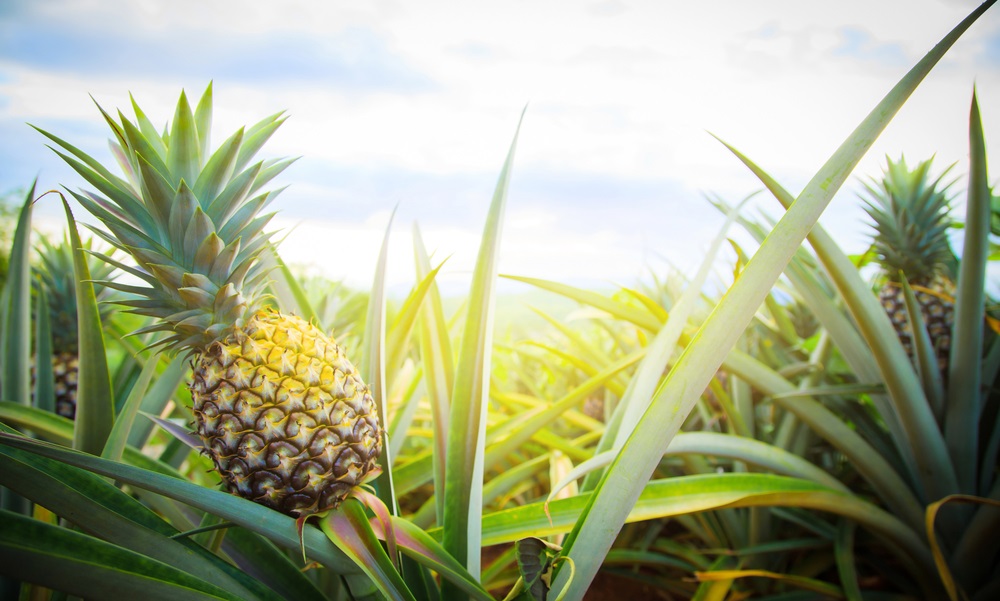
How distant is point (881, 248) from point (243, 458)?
Answer: 1.47 meters

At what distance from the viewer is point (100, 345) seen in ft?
2.50

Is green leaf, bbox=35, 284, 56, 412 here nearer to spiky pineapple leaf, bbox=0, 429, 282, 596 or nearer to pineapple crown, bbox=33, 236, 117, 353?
pineapple crown, bbox=33, 236, 117, 353

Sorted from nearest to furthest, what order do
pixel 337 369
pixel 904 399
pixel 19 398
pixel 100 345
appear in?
pixel 337 369
pixel 100 345
pixel 904 399
pixel 19 398

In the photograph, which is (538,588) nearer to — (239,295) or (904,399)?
(239,295)

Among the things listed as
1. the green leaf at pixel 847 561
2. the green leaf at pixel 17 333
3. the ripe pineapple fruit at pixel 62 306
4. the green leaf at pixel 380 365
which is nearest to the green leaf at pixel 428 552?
the green leaf at pixel 380 365

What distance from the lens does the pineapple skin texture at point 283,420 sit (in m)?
0.57

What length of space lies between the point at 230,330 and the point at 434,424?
14.0 inches

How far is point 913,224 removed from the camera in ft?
4.00

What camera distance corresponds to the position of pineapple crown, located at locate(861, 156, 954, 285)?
1229 mm

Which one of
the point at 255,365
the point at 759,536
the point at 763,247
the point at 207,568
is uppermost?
the point at 763,247

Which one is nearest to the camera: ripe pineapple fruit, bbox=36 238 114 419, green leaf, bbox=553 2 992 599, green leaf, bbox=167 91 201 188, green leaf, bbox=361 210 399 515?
green leaf, bbox=553 2 992 599

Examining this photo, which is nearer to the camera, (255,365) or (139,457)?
(255,365)

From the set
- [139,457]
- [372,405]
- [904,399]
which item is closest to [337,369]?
[372,405]

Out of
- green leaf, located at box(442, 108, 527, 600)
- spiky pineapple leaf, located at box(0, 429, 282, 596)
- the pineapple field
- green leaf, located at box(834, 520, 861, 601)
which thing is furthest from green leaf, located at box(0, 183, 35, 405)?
green leaf, located at box(834, 520, 861, 601)
